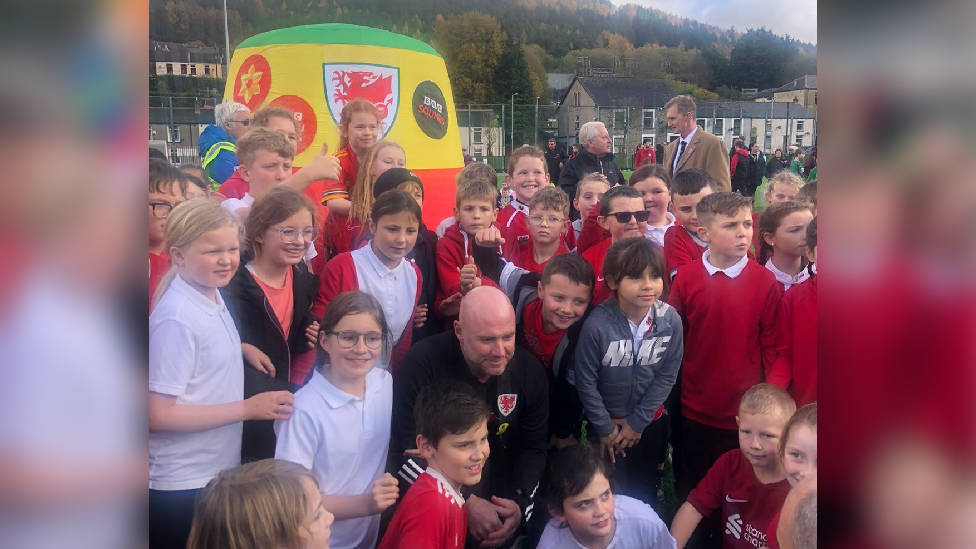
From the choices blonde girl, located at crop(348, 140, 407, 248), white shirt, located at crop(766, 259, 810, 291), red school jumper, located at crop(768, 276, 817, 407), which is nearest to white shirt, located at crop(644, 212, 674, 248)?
white shirt, located at crop(766, 259, 810, 291)

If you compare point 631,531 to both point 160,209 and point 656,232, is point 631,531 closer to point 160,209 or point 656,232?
point 160,209

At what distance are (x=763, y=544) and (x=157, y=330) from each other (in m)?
1.57

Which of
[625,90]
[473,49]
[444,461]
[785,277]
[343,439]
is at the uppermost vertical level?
[473,49]

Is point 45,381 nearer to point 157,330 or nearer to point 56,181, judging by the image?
point 56,181

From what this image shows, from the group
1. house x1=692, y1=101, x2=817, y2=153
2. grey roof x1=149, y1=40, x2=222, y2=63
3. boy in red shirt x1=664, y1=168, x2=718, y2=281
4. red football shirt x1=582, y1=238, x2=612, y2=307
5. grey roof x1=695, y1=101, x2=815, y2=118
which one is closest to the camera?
grey roof x1=149, y1=40, x2=222, y2=63

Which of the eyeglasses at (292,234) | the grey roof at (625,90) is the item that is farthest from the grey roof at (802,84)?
the eyeglasses at (292,234)

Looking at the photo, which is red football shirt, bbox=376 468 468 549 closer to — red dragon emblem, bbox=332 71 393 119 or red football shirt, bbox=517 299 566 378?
red football shirt, bbox=517 299 566 378

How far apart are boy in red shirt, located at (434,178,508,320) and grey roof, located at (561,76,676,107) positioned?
68 centimetres

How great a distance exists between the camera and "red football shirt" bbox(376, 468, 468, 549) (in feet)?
5.43

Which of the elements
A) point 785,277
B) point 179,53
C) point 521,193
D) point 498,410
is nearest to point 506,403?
point 498,410

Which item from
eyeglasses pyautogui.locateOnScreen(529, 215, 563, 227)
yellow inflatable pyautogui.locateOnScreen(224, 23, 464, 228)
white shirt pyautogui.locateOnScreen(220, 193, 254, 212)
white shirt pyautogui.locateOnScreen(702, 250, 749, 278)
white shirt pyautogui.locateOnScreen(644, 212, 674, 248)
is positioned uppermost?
yellow inflatable pyautogui.locateOnScreen(224, 23, 464, 228)

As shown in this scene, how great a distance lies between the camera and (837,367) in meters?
0.92

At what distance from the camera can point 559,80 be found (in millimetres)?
1807

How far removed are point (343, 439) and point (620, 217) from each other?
1.49 m
